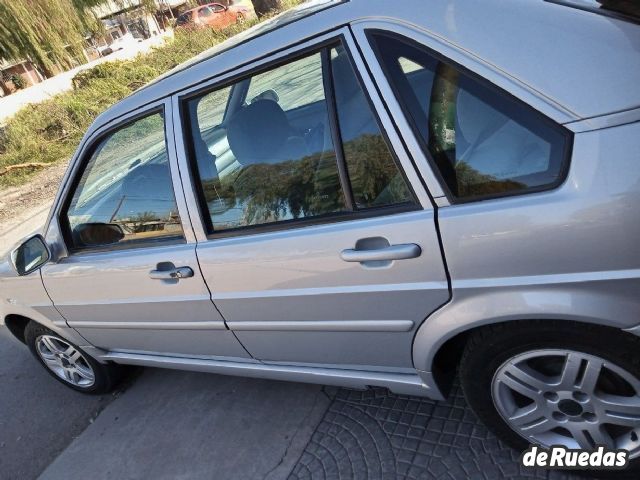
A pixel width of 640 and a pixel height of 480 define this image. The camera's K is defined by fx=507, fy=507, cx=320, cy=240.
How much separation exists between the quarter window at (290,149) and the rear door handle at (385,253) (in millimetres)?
157

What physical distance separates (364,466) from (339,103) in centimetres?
162

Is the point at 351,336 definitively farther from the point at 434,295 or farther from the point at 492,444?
the point at 492,444

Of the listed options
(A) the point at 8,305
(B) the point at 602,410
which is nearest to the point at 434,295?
(B) the point at 602,410

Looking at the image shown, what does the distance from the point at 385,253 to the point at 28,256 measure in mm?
2234

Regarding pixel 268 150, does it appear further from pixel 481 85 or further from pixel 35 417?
pixel 35 417

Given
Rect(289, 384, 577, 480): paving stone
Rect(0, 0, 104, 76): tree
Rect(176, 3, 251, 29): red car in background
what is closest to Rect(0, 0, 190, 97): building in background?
Rect(0, 0, 104, 76): tree

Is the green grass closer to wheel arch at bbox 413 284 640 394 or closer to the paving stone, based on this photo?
the paving stone

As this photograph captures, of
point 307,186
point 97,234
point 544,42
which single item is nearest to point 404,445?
point 307,186

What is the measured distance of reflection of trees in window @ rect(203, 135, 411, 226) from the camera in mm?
1781

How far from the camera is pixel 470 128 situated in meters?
1.65

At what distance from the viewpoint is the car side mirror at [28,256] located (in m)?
2.84

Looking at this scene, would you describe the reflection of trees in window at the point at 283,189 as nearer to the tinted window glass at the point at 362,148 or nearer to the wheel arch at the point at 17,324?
the tinted window glass at the point at 362,148

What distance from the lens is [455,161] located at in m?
1.66

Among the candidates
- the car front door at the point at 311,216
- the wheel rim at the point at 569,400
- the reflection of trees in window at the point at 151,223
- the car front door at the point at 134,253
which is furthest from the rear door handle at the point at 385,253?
the reflection of trees in window at the point at 151,223
